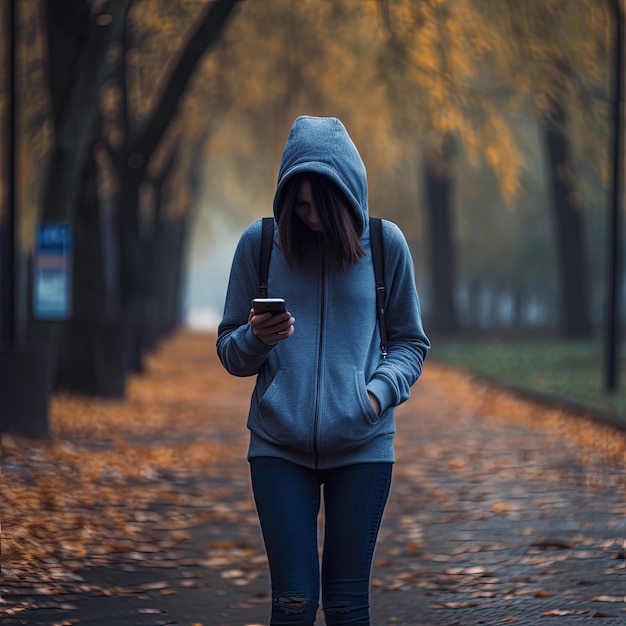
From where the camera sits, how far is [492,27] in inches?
643

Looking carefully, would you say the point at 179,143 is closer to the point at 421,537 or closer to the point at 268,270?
the point at 421,537

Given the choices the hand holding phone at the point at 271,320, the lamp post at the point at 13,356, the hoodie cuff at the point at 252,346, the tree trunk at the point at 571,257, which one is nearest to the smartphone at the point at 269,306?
the hand holding phone at the point at 271,320

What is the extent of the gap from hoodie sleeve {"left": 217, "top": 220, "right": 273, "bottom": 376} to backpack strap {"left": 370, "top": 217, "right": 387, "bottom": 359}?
34cm

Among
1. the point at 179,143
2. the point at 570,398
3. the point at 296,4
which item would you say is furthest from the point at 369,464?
the point at 179,143

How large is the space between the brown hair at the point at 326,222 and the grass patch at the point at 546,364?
10.9 meters

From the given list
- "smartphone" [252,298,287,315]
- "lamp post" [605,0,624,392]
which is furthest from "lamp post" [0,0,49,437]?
"smartphone" [252,298,287,315]

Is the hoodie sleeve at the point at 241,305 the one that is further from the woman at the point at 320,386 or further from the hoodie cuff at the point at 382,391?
the hoodie cuff at the point at 382,391

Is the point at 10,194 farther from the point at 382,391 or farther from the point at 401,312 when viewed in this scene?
the point at 382,391

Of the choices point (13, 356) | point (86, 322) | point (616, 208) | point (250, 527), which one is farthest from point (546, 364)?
point (250, 527)

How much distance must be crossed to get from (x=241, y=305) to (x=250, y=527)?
15.5 feet

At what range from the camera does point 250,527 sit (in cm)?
858

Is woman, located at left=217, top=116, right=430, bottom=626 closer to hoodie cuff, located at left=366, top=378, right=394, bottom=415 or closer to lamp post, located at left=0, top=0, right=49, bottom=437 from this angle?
hoodie cuff, located at left=366, top=378, right=394, bottom=415

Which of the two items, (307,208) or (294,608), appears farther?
(307,208)

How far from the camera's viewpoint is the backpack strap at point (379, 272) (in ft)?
13.1
